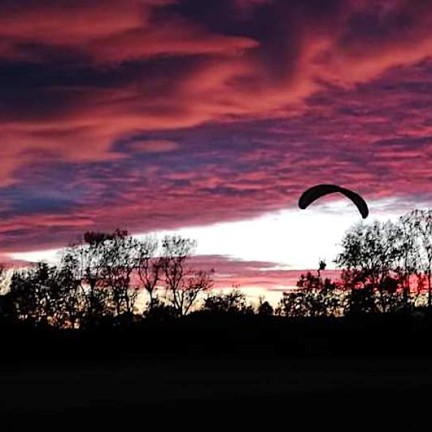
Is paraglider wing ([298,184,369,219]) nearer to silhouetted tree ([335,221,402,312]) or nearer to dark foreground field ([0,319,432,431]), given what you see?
dark foreground field ([0,319,432,431])

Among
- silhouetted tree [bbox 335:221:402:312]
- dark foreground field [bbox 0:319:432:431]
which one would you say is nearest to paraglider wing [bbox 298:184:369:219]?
dark foreground field [bbox 0:319:432:431]

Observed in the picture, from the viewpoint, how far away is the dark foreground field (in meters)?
16.5

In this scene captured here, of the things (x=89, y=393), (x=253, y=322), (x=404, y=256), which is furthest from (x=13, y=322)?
(x=404, y=256)

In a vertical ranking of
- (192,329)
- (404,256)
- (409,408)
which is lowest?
(409,408)

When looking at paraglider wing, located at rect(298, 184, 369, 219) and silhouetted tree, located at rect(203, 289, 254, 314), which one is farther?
silhouetted tree, located at rect(203, 289, 254, 314)

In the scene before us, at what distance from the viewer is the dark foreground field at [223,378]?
648 inches

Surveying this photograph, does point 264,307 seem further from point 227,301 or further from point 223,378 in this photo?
point 223,378

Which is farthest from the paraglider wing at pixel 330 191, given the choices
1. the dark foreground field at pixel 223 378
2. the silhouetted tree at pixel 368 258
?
the silhouetted tree at pixel 368 258

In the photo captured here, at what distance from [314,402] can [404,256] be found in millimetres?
53740

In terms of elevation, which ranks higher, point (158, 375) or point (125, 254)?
point (125, 254)

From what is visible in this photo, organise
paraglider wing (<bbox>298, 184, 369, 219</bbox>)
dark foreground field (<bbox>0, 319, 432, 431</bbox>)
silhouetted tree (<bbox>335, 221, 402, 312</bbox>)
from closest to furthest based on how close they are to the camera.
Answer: dark foreground field (<bbox>0, 319, 432, 431</bbox>)
paraglider wing (<bbox>298, 184, 369, 219</bbox>)
silhouetted tree (<bbox>335, 221, 402, 312</bbox>)

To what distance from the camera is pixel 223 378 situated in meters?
27.3

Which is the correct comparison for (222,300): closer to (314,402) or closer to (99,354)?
(99,354)

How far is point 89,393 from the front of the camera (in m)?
22.2
